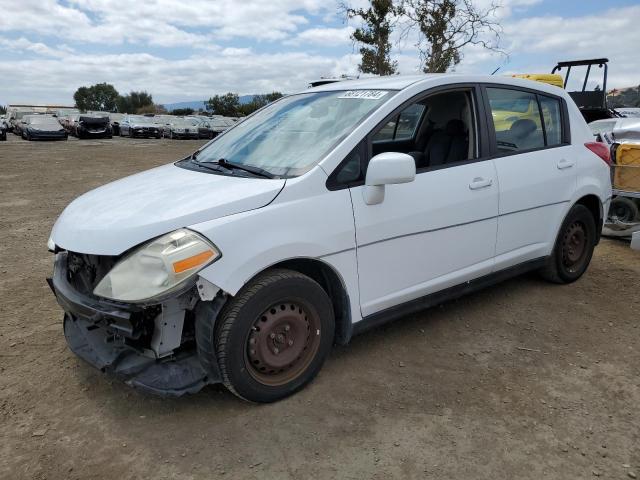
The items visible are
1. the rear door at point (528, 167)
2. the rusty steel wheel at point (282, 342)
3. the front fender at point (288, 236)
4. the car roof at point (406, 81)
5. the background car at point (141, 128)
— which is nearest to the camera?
the front fender at point (288, 236)

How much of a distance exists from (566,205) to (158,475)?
3.55 m

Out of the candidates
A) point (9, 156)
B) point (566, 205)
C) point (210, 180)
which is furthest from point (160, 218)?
point (9, 156)

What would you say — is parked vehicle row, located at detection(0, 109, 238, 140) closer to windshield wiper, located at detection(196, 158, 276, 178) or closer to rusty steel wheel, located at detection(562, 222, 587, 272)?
rusty steel wheel, located at detection(562, 222, 587, 272)

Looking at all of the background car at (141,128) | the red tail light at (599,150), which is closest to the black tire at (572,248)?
the red tail light at (599,150)

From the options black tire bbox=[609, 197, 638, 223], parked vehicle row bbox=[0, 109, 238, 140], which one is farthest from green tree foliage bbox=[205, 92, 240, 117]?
black tire bbox=[609, 197, 638, 223]

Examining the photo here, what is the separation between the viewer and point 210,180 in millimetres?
2979

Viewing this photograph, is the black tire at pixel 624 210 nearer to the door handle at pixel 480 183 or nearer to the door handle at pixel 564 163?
the door handle at pixel 564 163

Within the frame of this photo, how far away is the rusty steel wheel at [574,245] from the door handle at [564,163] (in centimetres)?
54

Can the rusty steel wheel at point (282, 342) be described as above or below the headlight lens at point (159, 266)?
below

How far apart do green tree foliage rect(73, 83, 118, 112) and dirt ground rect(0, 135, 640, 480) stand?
85.3 metres

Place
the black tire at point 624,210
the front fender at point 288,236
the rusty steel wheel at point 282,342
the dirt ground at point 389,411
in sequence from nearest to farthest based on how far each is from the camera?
the dirt ground at point 389,411 < the front fender at point 288,236 < the rusty steel wheel at point 282,342 < the black tire at point 624,210

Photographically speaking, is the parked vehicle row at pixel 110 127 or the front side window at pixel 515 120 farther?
the parked vehicle row at pixel 110 127

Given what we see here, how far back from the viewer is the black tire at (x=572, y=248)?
4320 mm

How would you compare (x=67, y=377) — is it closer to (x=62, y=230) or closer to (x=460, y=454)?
(x=62, y=230)
